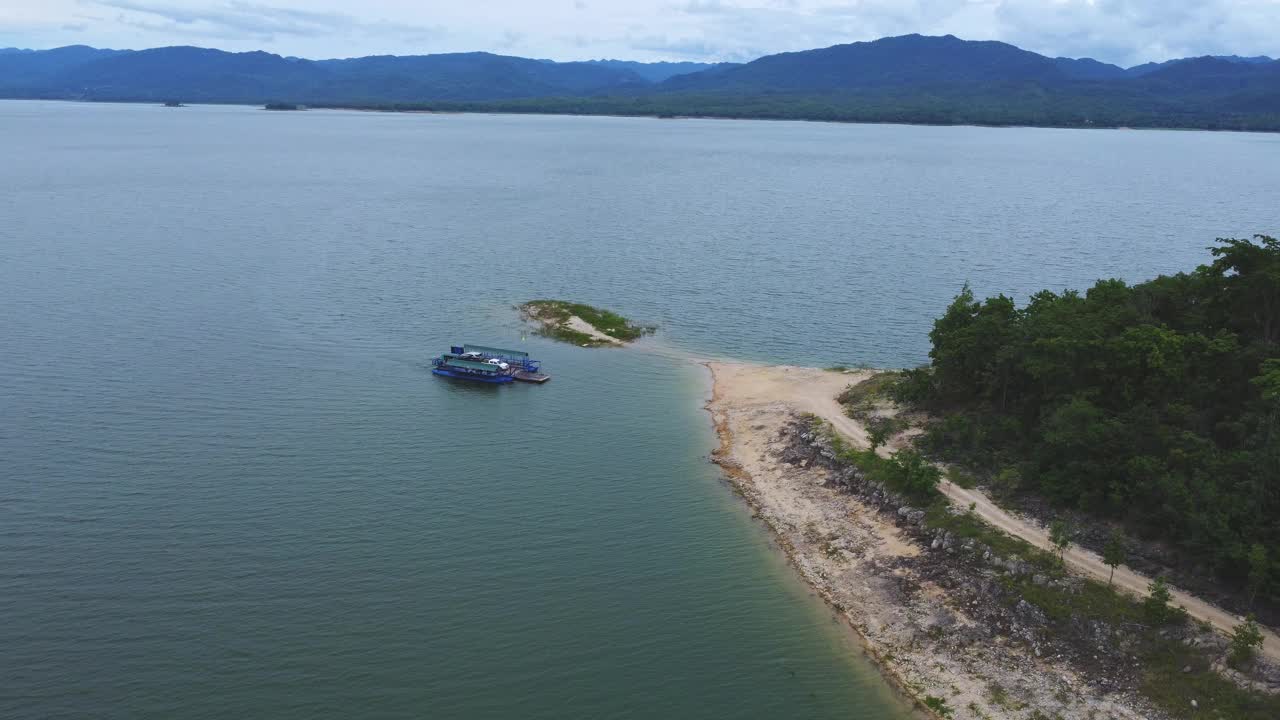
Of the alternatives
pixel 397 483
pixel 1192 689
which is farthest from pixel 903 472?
pixel 397 483

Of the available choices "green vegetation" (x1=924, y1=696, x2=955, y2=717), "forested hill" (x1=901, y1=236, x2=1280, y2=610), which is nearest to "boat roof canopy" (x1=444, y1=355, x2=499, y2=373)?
"forested hill" (x1=901, y1=236, x2=1280, y2=610)

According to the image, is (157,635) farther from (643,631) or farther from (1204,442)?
(1204,442)

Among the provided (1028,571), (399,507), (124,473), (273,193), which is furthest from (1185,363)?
(273,193)

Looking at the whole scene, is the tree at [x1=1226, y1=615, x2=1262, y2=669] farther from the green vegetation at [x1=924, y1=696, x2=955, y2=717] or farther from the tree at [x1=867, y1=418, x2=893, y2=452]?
the tree at [x1=867, y1=418, x2=893, y2=452]

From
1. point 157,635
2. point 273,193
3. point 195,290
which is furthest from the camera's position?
point 273,193

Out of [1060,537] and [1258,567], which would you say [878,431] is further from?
[1258,567]

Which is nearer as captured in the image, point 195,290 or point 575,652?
point 575,652
